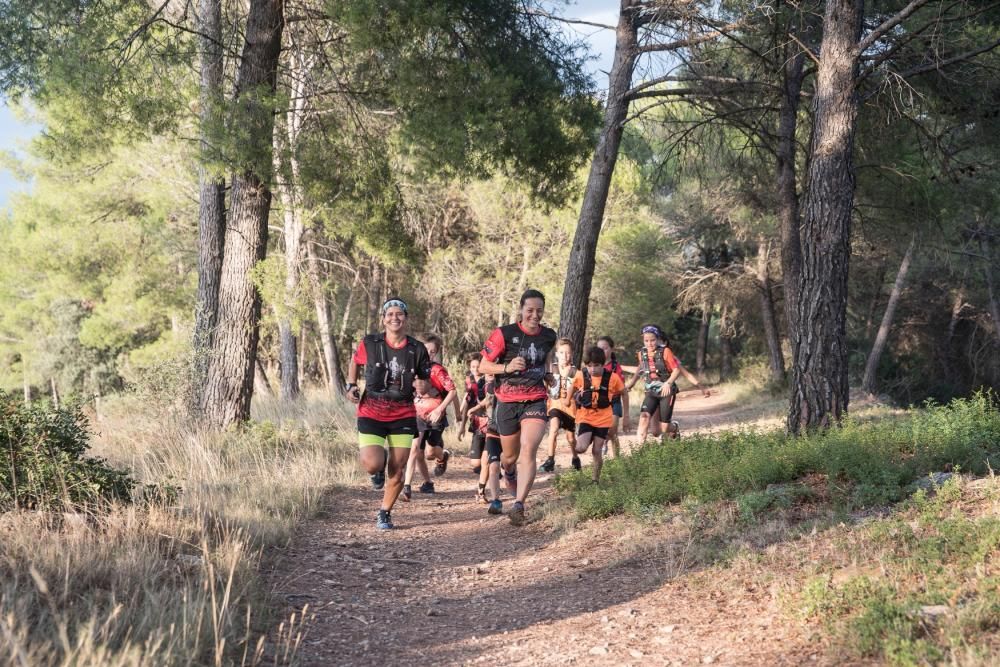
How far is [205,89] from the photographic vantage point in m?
12.1

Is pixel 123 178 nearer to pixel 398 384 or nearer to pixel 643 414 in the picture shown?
pixel 643 414

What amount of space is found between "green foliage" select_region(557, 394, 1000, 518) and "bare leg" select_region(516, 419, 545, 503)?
52 centimetres

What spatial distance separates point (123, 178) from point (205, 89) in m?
17.6

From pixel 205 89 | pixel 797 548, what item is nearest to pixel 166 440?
pixel 205 89

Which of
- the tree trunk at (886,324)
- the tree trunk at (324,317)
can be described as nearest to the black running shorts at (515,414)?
the tree trunk at (324,317)

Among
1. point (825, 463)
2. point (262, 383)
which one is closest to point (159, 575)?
point (825, 463)

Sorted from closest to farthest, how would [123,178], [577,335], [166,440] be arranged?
[166,440]
[577,335]
[123,178]

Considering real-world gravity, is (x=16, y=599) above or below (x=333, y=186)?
below

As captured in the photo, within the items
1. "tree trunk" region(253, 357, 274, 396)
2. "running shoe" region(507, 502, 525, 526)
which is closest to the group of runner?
"running shoe" region(507, 502, 525, 526)

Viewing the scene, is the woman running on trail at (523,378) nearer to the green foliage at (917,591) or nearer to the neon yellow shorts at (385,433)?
the neon yellow shorts at (385,433)

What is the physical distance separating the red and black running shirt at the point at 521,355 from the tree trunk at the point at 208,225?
16.7ft

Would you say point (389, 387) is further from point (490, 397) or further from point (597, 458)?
point (597, 458)

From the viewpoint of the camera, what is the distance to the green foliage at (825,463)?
6.62 m

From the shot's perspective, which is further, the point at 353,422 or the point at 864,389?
the point at 864,389
